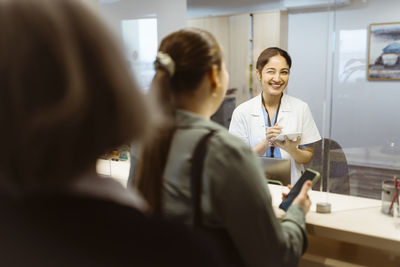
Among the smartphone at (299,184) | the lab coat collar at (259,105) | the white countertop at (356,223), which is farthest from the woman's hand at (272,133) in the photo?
the smartphone at (299,184)

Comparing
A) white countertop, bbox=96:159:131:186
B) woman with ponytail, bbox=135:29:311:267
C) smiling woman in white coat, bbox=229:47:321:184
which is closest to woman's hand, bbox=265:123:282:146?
smiling woman in white coat, bbox=229:47:321:184

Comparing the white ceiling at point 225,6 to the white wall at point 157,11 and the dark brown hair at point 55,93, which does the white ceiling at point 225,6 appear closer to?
the white wall at point 157,11

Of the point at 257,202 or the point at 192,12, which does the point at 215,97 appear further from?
the point at 192,12

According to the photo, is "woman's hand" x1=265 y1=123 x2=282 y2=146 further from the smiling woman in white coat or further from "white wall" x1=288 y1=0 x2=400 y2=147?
"white wall" x1=288 y1=0 x2=400 y2=147

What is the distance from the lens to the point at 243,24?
9.49ft

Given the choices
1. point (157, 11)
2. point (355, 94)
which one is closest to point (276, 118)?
point (355, 94)

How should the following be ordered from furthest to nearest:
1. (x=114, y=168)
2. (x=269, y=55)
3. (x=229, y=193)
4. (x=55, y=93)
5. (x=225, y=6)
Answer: (x=225, y=6)
(x=114, y=168)
(x=269, y=55)
(x=229, y=193)
(x=55, y=93)

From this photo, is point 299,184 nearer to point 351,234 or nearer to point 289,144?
point 351,234

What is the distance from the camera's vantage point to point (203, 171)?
39.8 inches

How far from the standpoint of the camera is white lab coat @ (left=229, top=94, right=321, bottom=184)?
2281 mm

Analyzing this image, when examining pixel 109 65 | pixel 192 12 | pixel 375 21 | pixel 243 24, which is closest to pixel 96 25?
pixel 109 65

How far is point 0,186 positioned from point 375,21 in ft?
6.41

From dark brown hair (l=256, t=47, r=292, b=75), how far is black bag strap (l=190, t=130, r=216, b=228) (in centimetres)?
150

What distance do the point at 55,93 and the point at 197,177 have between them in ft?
1.91
